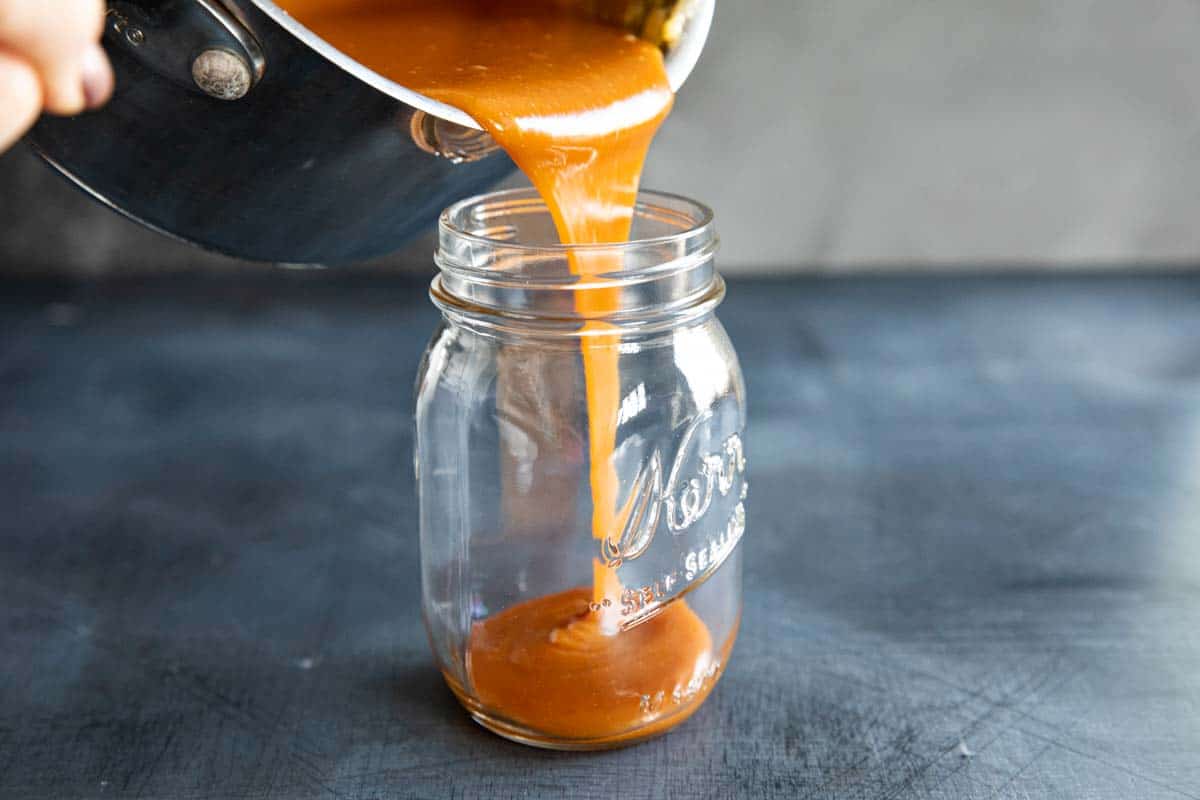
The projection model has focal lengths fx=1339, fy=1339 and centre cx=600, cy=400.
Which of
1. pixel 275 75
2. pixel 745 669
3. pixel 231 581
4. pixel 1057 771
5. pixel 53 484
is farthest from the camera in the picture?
pixel 53 484

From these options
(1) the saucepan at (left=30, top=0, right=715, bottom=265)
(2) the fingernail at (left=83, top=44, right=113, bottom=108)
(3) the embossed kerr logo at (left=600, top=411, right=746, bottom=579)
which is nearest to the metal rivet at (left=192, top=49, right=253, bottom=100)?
(1) the saucepan at (left=30, top=0, right=715, bottom=265)

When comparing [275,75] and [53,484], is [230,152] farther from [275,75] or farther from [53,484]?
[53,484]

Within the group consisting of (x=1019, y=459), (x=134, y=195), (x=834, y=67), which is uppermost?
(x=134, y=195)

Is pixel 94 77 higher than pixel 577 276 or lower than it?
higher

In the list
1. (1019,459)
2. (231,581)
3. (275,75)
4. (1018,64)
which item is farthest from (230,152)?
(1018,64)

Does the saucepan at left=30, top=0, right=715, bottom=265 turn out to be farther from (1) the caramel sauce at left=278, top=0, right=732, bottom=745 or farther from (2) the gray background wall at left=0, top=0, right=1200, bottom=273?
(2) the gray background wall at left=0, top=0, right=1200, bottom=273

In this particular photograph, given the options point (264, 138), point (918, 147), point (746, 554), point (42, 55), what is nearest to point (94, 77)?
point (42, 55)

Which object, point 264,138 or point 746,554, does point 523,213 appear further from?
point 746,554
